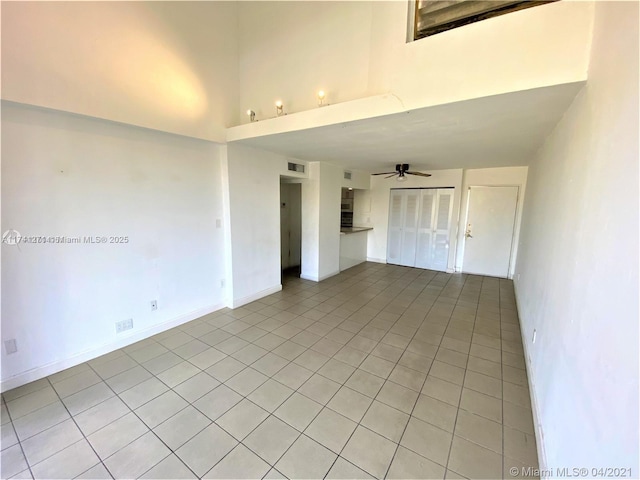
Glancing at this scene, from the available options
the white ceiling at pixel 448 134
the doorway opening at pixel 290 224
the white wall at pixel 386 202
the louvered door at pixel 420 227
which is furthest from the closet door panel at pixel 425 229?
the doorway opening at pixel 290 224

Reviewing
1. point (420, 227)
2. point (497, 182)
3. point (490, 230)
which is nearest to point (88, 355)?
point (420, 227)

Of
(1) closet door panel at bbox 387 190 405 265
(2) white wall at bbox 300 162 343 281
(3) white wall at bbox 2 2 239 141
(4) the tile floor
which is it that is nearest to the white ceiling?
(2) white wall at bbox 300 162 343 281

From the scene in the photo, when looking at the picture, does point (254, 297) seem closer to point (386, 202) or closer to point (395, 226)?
point (395, 226)

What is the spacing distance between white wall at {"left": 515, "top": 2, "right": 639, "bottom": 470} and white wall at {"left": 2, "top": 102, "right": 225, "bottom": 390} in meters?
3.59

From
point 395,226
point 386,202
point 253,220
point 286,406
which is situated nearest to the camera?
point 286,406

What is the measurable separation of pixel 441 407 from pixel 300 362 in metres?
1.28

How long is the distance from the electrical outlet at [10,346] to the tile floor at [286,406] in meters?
0.34

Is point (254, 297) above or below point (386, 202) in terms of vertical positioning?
below

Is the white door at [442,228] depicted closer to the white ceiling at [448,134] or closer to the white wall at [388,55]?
the white ceiling at [448,134]

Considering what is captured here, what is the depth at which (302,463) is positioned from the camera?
1.60m

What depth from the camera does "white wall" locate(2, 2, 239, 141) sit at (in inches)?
78.6

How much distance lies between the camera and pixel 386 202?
6.60 metres

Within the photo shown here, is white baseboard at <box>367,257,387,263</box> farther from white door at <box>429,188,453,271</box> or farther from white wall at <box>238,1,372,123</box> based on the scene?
white wall at <box>238,1,372,123</box>

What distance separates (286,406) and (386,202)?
5455 mm
